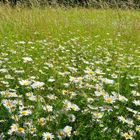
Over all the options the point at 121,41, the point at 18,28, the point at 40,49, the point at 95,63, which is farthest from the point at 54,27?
the point at 95,63

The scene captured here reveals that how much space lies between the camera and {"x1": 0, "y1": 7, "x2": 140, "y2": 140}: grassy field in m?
2.59

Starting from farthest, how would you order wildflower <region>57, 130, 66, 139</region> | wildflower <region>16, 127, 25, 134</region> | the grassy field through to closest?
the grassy field
wildflower <region>57, 130, 66, 139</region>
wildflower <region>16, 127, 25, 134</region>

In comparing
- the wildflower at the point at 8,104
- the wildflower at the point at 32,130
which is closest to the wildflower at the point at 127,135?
the wildflower at the point at 32,130

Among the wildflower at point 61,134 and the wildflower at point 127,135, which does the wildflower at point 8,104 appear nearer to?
the wildflower at point 61,134

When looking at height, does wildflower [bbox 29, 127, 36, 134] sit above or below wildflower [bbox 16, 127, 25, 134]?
below

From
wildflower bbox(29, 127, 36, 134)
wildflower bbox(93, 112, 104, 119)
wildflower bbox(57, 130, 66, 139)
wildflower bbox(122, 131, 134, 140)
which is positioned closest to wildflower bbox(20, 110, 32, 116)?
wildflower bbox(29, 127, 36, 134)

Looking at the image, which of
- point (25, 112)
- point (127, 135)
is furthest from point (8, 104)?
point (127, 135)

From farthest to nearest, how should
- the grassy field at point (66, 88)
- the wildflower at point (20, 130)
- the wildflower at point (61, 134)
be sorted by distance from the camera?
Answer: the grassy field at point (66, 88) → the wildflower at point (61, 134) → the wildflower at point (20, 130)

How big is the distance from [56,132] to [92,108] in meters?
0.40

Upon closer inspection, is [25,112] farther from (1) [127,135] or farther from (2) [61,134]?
(1) [127,135]

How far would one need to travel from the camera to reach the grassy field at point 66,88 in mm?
2593

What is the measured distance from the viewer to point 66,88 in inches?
132

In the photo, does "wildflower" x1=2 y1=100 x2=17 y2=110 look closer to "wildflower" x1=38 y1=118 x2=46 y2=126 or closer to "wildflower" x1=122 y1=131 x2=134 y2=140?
"wildflower" x1=38 y1=118 x2=46 y2=126

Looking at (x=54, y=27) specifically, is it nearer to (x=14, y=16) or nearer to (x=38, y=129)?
(x=14, y=16)
